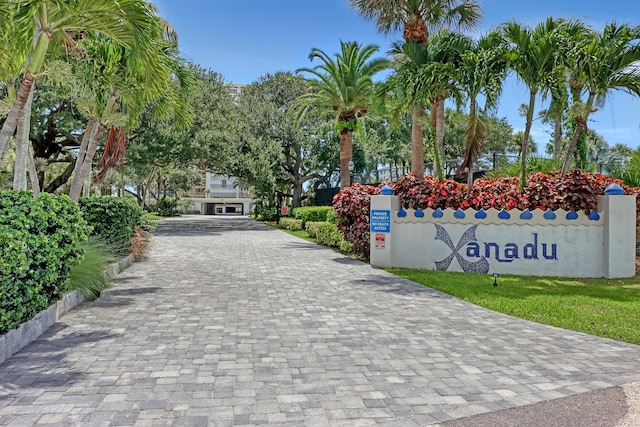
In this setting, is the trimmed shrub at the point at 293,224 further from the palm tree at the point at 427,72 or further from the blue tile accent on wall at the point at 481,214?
the blue tile accent on wall at the point at 481,214

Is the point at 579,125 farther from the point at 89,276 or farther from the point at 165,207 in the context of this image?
the point at 165,207

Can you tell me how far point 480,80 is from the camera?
1135 centimetres

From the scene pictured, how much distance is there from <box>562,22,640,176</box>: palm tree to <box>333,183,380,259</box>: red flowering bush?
6.18m

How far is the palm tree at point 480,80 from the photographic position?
11.4 meters

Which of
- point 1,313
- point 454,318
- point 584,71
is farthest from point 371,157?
point 1,313

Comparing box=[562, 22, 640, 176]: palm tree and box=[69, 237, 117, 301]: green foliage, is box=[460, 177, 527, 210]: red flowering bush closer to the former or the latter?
box=[562, 22, 640, 176]: palm tree

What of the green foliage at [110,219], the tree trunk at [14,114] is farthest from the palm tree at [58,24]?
the green foliage at [110,219]

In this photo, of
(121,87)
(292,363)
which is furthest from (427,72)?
(292,363)

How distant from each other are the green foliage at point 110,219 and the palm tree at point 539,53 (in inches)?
414

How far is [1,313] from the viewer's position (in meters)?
4.36

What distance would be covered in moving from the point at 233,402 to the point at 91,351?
219 centimetres

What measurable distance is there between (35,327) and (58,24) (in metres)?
4.29

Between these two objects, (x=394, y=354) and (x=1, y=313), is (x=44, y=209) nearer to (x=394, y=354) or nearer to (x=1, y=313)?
(x=1, y=313)

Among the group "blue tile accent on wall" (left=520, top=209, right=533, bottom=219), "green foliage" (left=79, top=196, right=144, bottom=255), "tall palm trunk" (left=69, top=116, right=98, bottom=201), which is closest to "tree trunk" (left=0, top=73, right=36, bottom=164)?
"tall palm trunk" (left=69, top=116, right=98, bottom=201)
